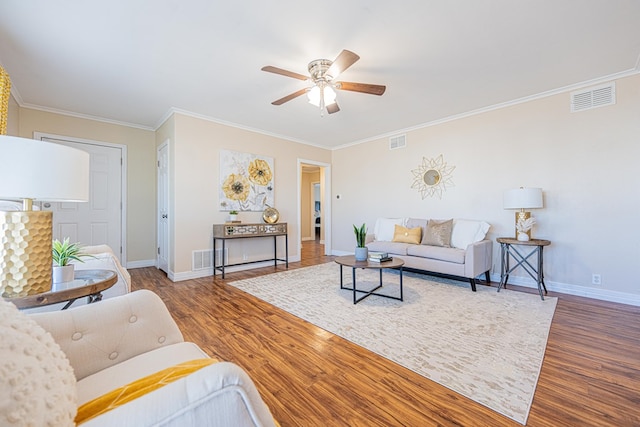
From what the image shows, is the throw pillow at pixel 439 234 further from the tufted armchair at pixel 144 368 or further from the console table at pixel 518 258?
the tufted armchair at pixel 144 368

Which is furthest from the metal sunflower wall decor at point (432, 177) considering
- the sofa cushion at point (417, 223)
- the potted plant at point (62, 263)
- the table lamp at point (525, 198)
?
the potted plant at point (62, 263)

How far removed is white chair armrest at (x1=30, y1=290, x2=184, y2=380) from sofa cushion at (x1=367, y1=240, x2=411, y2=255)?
131 inches

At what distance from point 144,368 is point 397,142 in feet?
16.2

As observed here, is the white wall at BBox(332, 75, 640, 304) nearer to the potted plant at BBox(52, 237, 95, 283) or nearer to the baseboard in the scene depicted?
the baseboard

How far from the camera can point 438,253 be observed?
3.59 metres

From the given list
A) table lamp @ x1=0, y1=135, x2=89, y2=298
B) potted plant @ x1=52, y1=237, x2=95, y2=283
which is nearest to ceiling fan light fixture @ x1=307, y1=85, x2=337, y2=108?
table lamp @ x1=0, y1=135, x2=89, y2=298

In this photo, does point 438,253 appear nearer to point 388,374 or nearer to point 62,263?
point 388,374

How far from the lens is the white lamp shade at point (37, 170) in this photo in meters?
1.07

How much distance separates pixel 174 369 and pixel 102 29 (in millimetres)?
2755

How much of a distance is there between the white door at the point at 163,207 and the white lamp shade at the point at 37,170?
3234 mm

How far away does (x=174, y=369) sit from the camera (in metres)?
0.87

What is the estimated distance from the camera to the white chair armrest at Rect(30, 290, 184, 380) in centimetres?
97

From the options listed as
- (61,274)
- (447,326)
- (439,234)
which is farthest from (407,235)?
(61,274)

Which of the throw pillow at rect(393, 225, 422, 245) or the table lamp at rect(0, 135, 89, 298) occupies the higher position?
the table lamp at rect(0, 135, 89, 298)
